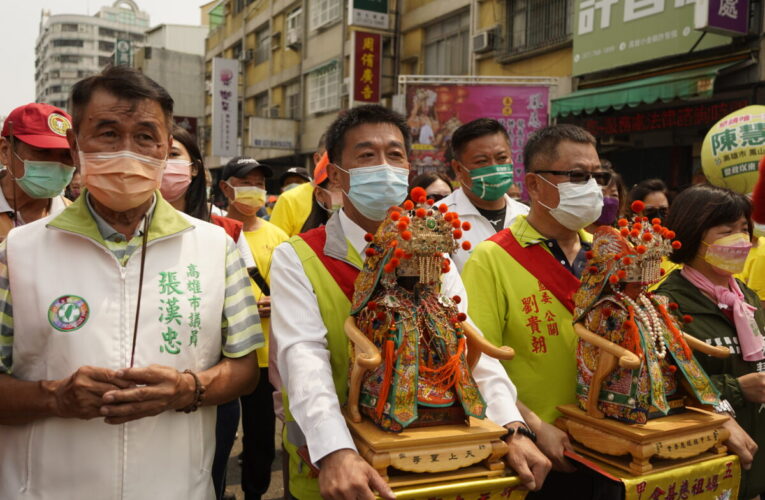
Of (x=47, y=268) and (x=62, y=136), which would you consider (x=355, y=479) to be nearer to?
(x=47, y=268)

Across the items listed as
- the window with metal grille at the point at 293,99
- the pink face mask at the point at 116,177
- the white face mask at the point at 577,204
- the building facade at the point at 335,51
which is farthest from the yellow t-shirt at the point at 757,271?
the window with metal grille at the point at 293,99

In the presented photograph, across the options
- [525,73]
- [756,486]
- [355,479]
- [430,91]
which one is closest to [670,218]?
[756,486]

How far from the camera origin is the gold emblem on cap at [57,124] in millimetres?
3102

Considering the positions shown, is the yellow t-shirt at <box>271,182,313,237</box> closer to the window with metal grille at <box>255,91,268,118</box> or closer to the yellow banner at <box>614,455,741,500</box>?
the yellow banner at <box>614,455,741,500</box>

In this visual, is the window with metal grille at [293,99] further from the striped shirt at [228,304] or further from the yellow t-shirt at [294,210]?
the striped shirt at [228,304]

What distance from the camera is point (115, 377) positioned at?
1803 millimetres

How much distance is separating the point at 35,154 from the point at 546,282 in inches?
101

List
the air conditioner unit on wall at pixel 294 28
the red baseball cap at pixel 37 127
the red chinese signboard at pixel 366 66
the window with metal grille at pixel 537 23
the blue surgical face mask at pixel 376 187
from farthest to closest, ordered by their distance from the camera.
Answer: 1. the air conditioner unit on wall at pixel 294 28
2. the red chinese signboard at pixel 366 66
3. the window with metal grille at pixel 537 23
4. the red baseball cap at pixel 37 127
5. the blue surgical face mask at pixel 376 187

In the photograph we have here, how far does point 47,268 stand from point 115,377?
42 cm

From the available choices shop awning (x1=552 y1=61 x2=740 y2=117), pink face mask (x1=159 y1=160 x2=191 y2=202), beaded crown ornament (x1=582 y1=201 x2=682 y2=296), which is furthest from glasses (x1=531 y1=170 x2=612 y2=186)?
shop awning (x1=552 y1=61 x2=740 y2=117)

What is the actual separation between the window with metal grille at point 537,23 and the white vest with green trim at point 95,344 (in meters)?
11.1

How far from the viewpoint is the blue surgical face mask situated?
2346 mm

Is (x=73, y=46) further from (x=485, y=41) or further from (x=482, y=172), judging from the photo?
(x=482, y=172)

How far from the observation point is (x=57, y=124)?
3.14 m
